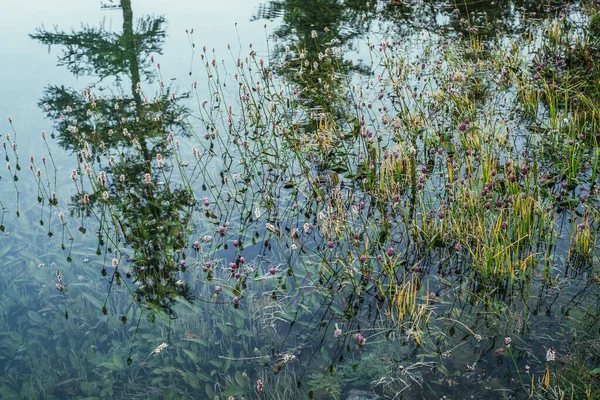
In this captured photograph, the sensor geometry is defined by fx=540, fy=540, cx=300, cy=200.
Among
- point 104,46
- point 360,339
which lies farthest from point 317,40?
point 360,339

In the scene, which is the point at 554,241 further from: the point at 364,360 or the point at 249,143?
the point at 249,143

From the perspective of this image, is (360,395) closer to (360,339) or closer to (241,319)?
(360,339)

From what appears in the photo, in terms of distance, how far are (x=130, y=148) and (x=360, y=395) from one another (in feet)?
14.1

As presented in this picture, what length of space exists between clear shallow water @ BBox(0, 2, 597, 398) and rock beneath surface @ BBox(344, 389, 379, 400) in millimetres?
15

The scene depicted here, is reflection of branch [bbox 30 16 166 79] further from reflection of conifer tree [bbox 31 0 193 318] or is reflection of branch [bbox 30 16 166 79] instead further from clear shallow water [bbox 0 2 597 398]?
clear shallow water [bbox 0 2 597 398]

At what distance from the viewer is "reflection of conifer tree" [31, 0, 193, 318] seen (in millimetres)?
4441

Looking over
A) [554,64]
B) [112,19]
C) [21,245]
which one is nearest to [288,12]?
[112,19]

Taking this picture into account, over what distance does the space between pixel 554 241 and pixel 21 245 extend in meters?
4.45

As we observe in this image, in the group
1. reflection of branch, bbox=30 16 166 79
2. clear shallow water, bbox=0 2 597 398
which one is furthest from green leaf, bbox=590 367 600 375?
reflection of branch, bbox=30 16 166 79

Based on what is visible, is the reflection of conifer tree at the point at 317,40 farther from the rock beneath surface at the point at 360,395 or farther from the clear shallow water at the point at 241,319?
the rock beneath surface at the point at 360,395

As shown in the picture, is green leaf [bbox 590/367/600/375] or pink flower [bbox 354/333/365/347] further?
pink flower [bbox 354/333/365/347]

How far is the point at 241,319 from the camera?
12.5 ft

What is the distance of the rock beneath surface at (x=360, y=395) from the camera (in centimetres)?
319

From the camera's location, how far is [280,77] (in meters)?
7.70
